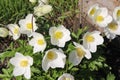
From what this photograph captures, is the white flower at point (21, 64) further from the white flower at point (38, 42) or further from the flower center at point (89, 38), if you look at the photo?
the flower center at point (89, 38)

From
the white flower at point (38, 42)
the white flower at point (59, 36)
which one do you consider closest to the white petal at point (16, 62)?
the white flower at point (38, 42)

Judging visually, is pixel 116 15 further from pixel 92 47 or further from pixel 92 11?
pixel 92 47

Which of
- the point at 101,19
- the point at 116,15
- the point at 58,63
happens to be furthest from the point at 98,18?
the point at 58,63

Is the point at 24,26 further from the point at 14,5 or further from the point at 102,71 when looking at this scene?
the point at 14,5

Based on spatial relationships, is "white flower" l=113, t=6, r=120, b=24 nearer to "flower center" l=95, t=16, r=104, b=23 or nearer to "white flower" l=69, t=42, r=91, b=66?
"flower center" l=95, t=16, r=104, b=23

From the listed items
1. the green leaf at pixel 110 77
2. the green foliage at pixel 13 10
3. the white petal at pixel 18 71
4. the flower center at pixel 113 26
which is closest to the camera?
the white petal at pixel 18 71

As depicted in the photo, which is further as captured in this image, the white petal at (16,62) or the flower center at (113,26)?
the flower center at (113,26)

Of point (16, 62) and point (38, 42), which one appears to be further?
point (16, 62)
